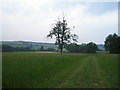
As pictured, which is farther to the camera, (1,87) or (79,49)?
(79,49)

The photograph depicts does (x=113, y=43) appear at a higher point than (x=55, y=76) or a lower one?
higher

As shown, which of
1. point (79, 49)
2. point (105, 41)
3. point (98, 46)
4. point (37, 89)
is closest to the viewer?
point (37, 89)

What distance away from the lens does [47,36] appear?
36250 millimetres

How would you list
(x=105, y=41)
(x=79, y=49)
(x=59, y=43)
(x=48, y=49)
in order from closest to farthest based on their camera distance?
(x=59, y=43) < (x=48, y=49) < (x=105, y=41) < (x=79, y=49)

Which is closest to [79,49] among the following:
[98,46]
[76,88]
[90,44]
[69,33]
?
[90,44]

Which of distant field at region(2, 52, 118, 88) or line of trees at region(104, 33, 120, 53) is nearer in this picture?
distant field at region(2, 52, 118, 88)

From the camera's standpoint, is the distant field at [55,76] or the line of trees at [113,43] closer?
the distant field at [55,76]

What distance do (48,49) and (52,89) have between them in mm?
50187

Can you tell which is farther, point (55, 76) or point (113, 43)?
point (113, 43)

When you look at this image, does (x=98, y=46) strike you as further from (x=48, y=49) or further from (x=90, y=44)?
(x=48, y=49)

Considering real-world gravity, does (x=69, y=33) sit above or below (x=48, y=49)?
above

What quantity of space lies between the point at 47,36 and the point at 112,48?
139ft

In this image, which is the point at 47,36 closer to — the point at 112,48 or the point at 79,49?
the point at 112,48

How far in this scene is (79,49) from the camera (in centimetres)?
9712
